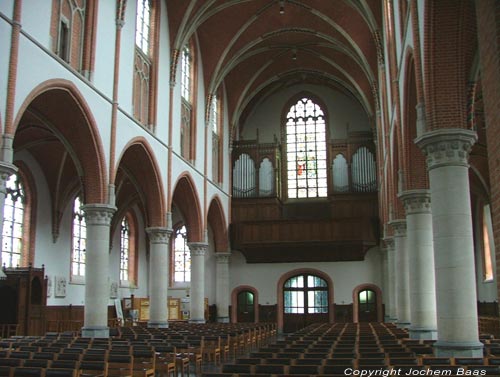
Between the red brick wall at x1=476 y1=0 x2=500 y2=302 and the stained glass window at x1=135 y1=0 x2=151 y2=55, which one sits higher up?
the stained glass window at x1=135 y1=0 x2=151 y2=55

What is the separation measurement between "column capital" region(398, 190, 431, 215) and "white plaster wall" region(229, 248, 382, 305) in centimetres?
2024

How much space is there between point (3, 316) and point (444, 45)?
2046cm

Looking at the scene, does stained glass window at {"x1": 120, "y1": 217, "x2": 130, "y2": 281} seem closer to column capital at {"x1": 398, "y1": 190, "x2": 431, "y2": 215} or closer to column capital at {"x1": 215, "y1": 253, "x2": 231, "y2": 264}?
column capital at {"x1": 215, "y1": 253, "x2": 231, "y2": 264}

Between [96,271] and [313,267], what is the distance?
20623 mm

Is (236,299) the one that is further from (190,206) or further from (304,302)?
(190,206)

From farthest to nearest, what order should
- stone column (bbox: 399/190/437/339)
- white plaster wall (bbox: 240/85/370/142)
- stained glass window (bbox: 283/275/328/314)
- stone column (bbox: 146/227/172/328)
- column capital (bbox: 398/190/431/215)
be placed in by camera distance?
1. white plaster wall (bbox: 240/85/370/142)
2. stained glass window (bbox: 283/275/328/314)
3. stone column (bbox: 146/227/172/328)
4. column capital (bbox: 398/190/431/215)
5. stone column (bbox: 399/190/437/339)

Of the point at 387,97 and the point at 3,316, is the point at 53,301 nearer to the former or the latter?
the point at 3,316

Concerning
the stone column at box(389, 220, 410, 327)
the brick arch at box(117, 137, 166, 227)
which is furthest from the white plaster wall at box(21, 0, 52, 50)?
the stone column at box(389, 220, 410, 327)

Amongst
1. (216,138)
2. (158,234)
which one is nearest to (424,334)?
(158,234)

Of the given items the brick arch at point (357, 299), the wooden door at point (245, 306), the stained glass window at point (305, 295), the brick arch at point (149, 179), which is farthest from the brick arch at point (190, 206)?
the brick arch at point (357, 299)

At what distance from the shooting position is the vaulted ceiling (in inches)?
1138

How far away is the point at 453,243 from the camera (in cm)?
1238

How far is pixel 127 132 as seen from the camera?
22859 mm

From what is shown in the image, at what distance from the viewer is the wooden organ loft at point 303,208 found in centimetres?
3672
